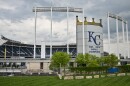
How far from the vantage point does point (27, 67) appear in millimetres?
103562

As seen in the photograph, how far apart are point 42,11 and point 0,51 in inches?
2420

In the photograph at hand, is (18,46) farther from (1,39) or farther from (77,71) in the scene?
(77,71)

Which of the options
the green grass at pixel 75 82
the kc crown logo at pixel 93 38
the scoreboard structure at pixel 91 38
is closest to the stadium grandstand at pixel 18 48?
the scoreboard structure at pixel 91 38

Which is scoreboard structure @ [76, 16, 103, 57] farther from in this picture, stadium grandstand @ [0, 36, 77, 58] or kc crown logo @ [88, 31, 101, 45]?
stadium grandstand @ [0, 36, 77, 58]

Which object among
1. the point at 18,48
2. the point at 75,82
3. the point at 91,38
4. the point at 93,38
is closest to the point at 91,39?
the point at 91,38

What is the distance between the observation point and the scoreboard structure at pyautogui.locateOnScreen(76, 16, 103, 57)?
111500 mm

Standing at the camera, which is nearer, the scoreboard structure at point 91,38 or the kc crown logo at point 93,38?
the scoreboard structure at point 91,38

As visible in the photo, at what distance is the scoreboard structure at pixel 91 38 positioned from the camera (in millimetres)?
111500

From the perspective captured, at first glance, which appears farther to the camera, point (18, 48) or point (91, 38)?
point (18, 48)

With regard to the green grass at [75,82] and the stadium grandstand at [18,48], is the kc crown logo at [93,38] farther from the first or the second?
the green grass at [75,82]

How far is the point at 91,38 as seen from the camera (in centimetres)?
11206

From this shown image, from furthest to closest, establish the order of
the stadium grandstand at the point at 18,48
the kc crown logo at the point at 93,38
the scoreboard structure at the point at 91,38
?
the stadium grandstand at the point at 18,48 < the kc crown logo at the point at 93,38 < the scoreboard structure at the point at 91,38

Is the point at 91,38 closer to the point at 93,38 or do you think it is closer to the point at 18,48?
the point at 93,38

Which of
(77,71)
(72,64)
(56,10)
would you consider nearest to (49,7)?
(56,10)
